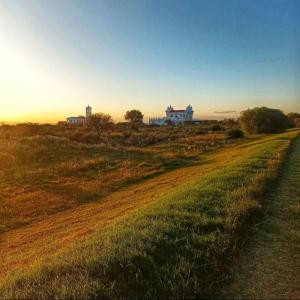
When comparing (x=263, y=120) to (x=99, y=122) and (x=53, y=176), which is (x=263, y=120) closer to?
(x=99, y=122)

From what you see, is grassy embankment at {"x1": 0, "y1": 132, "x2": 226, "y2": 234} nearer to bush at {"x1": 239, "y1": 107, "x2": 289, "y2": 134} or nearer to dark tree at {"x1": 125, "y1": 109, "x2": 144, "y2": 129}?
bush at {"x1": 239, "y1": 107, "x2": 289, "y2": 134}

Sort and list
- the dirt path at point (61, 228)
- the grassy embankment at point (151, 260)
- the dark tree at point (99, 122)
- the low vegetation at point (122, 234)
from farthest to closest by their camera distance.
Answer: the dark tree at point (99, 122)
the dirt path at point (61, 228)
the low vegetation at point (122, 234)
the grassy embankment at point (151, 260)

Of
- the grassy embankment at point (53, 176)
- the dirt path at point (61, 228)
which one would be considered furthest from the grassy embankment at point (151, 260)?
the grassy embankment at point (53, 176)

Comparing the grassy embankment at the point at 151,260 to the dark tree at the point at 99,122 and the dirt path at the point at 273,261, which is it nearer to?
the dirt path at the point at 273,261

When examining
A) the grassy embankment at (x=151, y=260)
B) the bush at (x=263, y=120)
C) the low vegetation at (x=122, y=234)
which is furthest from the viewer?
the bush at (x=263, y=120)

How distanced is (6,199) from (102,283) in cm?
1434

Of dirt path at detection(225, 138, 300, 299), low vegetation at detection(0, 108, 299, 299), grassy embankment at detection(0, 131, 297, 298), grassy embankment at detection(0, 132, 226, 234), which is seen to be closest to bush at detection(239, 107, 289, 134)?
grassy embankment at detection(0, 132, 226, 234)

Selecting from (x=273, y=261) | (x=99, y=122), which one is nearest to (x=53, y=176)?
(x=273, y=261)

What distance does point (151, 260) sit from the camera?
554 centimetres

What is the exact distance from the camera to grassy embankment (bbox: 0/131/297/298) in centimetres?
477

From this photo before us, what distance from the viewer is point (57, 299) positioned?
14.4ft

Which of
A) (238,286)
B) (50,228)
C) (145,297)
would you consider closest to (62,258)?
(145,297)

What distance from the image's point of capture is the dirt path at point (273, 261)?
4844mm

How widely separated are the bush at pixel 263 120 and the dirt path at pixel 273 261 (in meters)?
59.8
